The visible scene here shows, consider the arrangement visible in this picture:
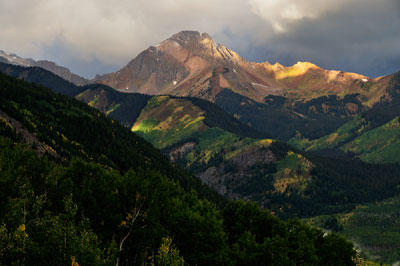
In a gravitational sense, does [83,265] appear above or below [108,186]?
below

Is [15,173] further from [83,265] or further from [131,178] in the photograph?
[83,265]

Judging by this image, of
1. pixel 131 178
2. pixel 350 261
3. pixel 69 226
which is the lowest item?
pixel 350 261

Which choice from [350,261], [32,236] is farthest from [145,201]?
[350,261]

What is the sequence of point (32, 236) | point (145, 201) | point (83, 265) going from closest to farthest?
point (83, 265) → point (32, 236) → point (145, 201)

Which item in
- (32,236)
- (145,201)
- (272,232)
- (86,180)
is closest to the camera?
(32,236)

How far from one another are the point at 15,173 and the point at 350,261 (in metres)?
108

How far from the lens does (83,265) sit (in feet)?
201

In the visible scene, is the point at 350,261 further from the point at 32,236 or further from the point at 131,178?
the point at 32,236

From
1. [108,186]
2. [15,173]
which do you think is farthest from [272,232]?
[15,173]

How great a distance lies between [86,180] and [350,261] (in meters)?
91.2

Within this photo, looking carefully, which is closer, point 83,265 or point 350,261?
point 83,265

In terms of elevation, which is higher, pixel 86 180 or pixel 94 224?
pixel 86 180

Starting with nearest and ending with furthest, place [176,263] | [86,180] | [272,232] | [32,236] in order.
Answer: [32,236], [176,263], [86,180], [272,232]

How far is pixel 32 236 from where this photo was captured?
6650 cm
